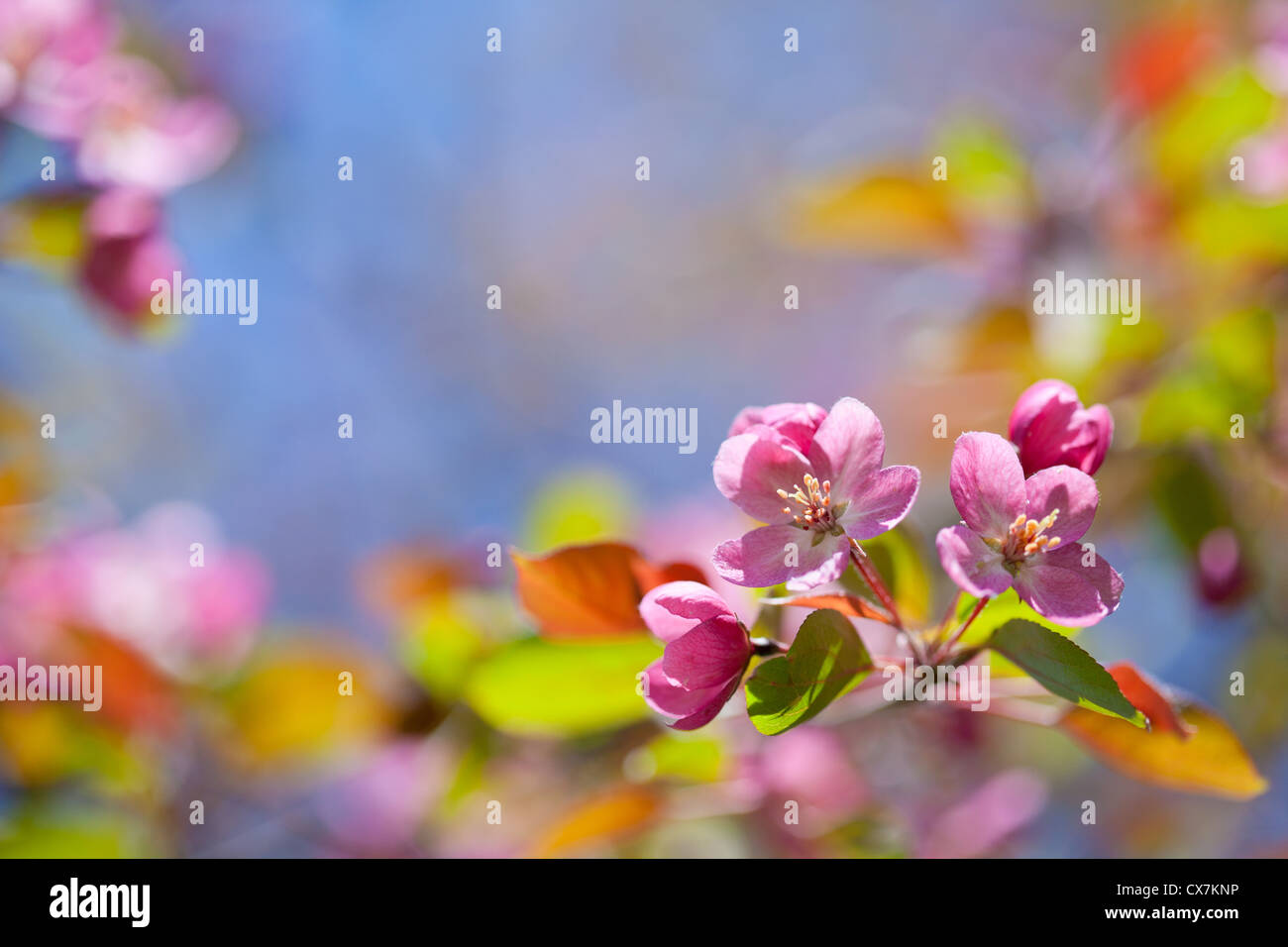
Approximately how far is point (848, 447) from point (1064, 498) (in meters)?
0.09

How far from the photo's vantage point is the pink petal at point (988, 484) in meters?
0.43

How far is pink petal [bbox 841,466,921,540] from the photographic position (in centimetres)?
43

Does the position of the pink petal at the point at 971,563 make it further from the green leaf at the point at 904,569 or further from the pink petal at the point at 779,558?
the green leaf at the point at 904,569

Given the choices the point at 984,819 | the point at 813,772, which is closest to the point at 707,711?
the point at 813,772

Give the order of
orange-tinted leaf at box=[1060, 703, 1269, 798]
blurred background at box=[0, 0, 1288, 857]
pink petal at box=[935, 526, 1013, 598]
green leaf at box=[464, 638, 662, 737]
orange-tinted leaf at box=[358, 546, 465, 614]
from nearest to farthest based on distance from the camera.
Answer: pink petal at box=[935, 526, 1013, 598], orange-tinted leaf at box=[1060, 703, 1269, 798], green leaf at box=[464, 638, 662, 737], blurred background at box=[0, 0, 1288, 857], orange-tinted leaf at box=[358, 546, 465, 614]

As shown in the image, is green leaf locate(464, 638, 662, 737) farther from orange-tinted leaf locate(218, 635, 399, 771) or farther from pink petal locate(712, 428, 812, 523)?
orange-tinted leaf locate(218, 635, 399, 771)

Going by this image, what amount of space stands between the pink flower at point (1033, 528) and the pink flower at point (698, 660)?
3.8 inches

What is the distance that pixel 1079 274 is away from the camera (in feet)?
3.29

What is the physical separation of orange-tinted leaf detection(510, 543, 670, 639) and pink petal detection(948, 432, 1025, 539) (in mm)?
181

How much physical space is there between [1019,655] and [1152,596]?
0.72m

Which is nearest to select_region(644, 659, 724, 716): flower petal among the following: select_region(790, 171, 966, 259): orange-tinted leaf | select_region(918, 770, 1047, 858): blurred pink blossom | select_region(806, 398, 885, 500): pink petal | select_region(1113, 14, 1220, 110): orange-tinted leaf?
select_region(806, 398, 885, 500): pink petal

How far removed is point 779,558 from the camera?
438 mm
